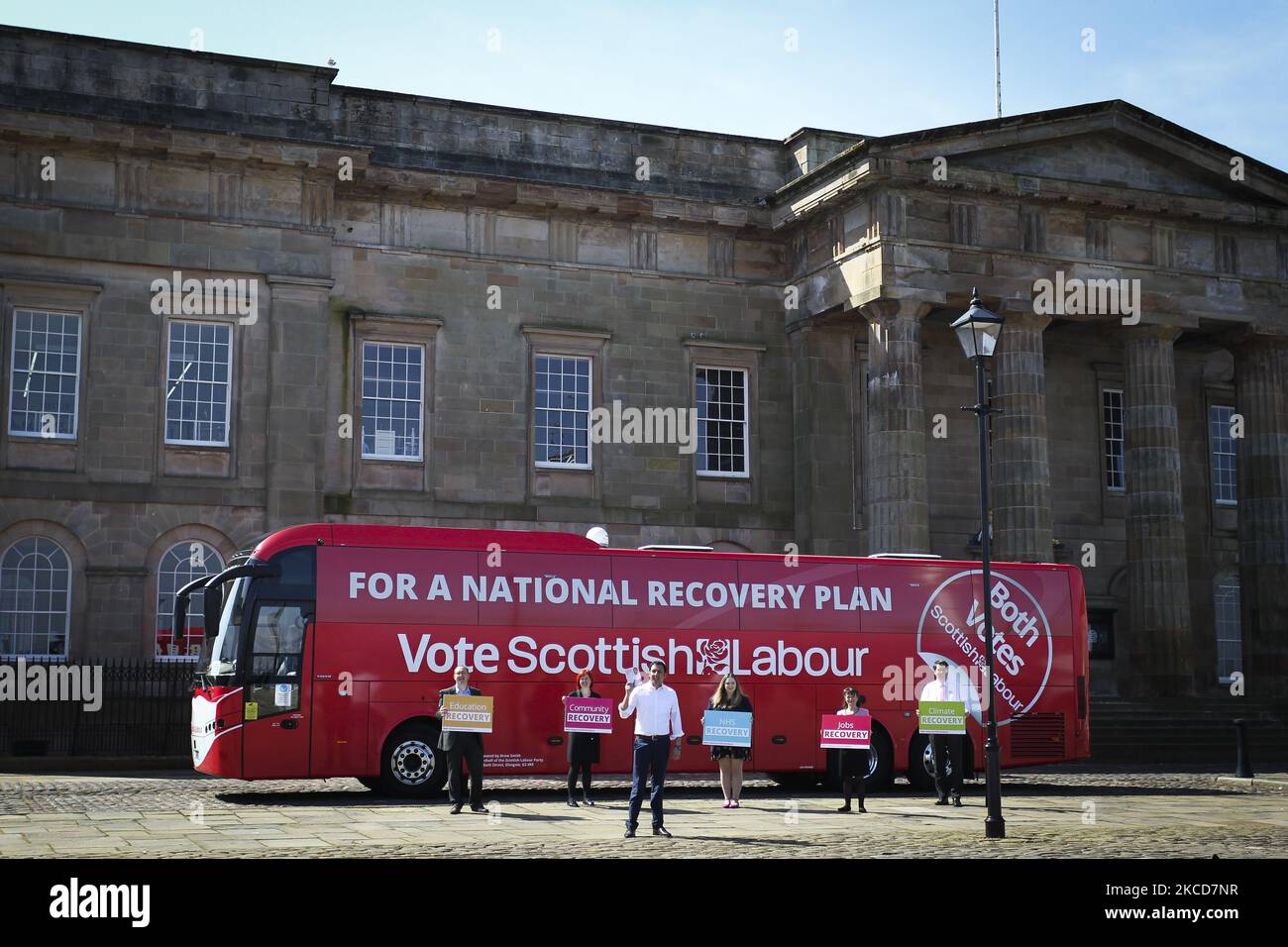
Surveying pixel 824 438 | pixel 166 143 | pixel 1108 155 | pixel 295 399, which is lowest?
pixel 824 438

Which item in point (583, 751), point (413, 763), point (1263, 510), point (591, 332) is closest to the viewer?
point (583, 751)

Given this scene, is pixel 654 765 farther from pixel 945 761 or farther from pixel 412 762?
pixel 945 761

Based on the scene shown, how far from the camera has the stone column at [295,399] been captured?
1225 inches

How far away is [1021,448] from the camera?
3328cm

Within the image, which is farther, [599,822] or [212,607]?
[212,607]

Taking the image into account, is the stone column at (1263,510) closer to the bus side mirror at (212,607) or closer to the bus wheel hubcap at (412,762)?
the bus wheel hubcap at (412,762)

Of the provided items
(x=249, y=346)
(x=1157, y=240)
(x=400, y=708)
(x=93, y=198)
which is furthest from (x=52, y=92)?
(x=1157, y=240)

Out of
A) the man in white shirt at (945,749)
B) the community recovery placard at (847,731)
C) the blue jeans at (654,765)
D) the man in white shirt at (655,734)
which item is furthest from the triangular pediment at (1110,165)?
the blue jeans at (654,765)

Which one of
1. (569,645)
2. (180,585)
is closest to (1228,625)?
(569,645)

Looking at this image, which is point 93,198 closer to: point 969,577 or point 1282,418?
point 969,577

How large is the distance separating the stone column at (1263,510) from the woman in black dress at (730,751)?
64.7 feet

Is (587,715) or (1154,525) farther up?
(1154,525)

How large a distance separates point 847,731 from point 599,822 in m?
4.36
